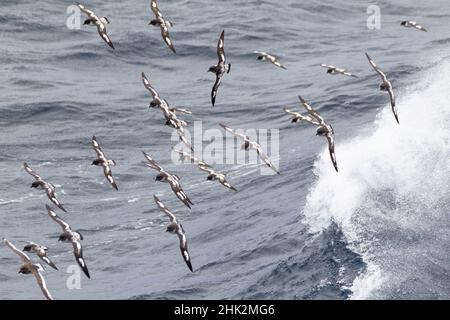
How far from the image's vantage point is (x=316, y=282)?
143 feet

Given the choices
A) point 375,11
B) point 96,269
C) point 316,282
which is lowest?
point 375,11

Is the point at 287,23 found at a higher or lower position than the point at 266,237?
lower

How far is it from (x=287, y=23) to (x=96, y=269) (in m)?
31.2

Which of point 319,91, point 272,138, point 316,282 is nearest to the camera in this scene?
point 316,282

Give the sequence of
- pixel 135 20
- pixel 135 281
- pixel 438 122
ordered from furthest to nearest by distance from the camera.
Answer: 1. pixel 135 20
2. pixel 438 122
3. pixel 135 281

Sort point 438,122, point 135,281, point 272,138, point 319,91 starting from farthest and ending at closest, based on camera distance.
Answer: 1. point 319,91
2. point 272,138
3. point 438,122
4. point 135,281
